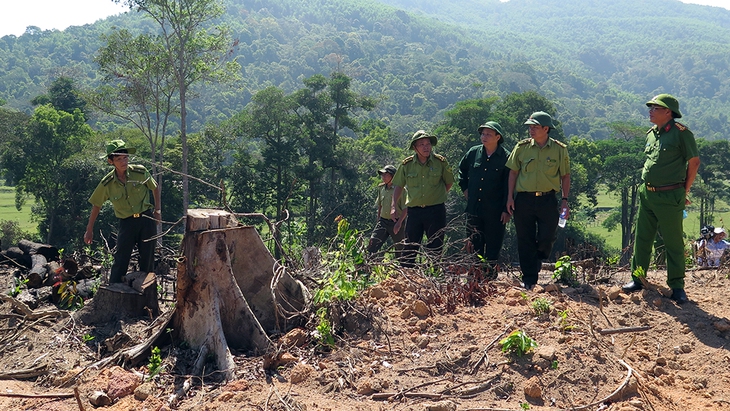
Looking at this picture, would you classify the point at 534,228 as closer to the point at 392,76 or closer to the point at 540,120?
the point at 540,120

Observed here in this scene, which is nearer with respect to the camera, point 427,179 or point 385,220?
point 427,179


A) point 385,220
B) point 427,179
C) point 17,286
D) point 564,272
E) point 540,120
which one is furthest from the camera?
point 385,220

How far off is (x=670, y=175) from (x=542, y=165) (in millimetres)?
1016

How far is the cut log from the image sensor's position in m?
5.43

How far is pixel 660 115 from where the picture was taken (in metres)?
5.11

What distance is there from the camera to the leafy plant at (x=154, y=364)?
4.29m

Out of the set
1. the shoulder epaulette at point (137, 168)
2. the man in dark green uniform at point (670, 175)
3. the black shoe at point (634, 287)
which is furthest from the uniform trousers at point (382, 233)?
the man in dark green uniform at point (670, 175)

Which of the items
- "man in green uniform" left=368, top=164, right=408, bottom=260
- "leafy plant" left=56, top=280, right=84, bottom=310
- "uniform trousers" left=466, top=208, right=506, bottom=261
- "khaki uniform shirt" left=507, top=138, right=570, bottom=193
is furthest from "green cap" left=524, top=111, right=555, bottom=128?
"leafy plant" left=56, top=280, right=84, bottom=310

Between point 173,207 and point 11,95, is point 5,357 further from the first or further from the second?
point 11,95

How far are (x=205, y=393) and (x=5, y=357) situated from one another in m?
2.13

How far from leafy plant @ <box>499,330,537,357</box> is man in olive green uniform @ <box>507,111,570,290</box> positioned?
1620 millimetres

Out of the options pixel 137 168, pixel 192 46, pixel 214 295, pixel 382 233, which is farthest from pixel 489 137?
pixel 192 46

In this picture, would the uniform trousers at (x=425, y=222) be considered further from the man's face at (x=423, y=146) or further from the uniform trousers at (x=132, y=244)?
the uniform trousers at (x=132, y=244)

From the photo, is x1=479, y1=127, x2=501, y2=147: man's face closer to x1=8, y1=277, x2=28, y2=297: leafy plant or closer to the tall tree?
x1=8, y1=277, x2=28, y2=297: leafy plant
